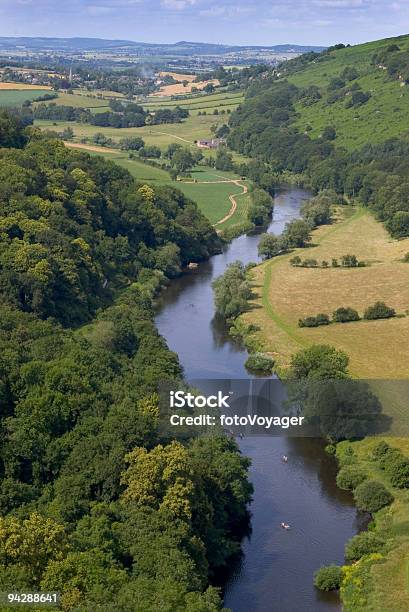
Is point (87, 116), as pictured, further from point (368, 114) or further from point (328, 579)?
point (328, 579)

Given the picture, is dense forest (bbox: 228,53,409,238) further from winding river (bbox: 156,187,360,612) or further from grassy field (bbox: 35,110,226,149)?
winding river (bbox: 156,187,360,612)

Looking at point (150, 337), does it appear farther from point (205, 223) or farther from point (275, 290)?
point (205, 223)

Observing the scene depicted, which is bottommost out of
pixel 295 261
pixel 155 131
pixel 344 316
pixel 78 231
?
pixel 155 131

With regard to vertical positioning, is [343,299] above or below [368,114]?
below

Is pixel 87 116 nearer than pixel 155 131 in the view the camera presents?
No

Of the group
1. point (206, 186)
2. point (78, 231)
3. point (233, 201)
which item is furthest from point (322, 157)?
point (78, 231)

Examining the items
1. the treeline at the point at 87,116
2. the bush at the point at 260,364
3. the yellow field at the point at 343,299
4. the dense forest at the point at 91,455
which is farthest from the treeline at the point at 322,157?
the dense forest at the point at 91,455

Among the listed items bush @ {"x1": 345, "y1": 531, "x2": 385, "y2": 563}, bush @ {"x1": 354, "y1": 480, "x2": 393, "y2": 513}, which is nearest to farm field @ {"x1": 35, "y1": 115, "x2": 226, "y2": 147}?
bush @ {"x1": 354, "y1": 480, "x2": 393, "y2": 513}
